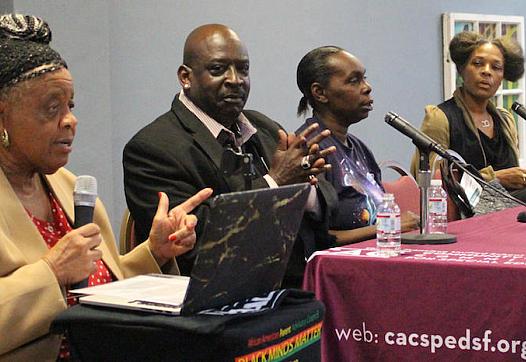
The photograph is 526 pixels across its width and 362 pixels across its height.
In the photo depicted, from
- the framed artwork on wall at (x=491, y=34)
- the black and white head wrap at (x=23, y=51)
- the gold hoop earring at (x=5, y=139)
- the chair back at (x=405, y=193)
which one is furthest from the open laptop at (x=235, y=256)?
the framed artwork on wall at (x=491, y=34)

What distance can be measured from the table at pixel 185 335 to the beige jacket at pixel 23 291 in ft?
0.32

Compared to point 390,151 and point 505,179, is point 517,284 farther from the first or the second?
point 390,151

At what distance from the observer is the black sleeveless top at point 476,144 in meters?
4.45

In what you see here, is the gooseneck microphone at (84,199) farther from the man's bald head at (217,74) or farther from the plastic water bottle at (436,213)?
the plastic water bottle at (436,213)

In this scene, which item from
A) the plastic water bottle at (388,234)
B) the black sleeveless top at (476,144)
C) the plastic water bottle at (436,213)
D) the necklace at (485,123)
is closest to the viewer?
the plastic water bottle at (388,234)

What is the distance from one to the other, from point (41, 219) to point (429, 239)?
121 cm

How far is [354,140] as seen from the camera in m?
3.59

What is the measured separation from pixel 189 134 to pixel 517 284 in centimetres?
113

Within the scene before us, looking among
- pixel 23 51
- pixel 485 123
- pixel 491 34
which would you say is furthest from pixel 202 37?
pixel 491 34

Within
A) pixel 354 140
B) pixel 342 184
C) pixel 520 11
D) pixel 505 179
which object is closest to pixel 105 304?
pixel 342 184

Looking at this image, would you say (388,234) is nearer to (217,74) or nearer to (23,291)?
(217,74)

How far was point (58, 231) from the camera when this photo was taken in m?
2.03

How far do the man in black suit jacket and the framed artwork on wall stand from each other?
351cm

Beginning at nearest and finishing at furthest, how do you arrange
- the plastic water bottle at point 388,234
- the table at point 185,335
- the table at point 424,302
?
the table at point 185,335 < the table at point 424,302 < the plastic water bottle at point 388,234
